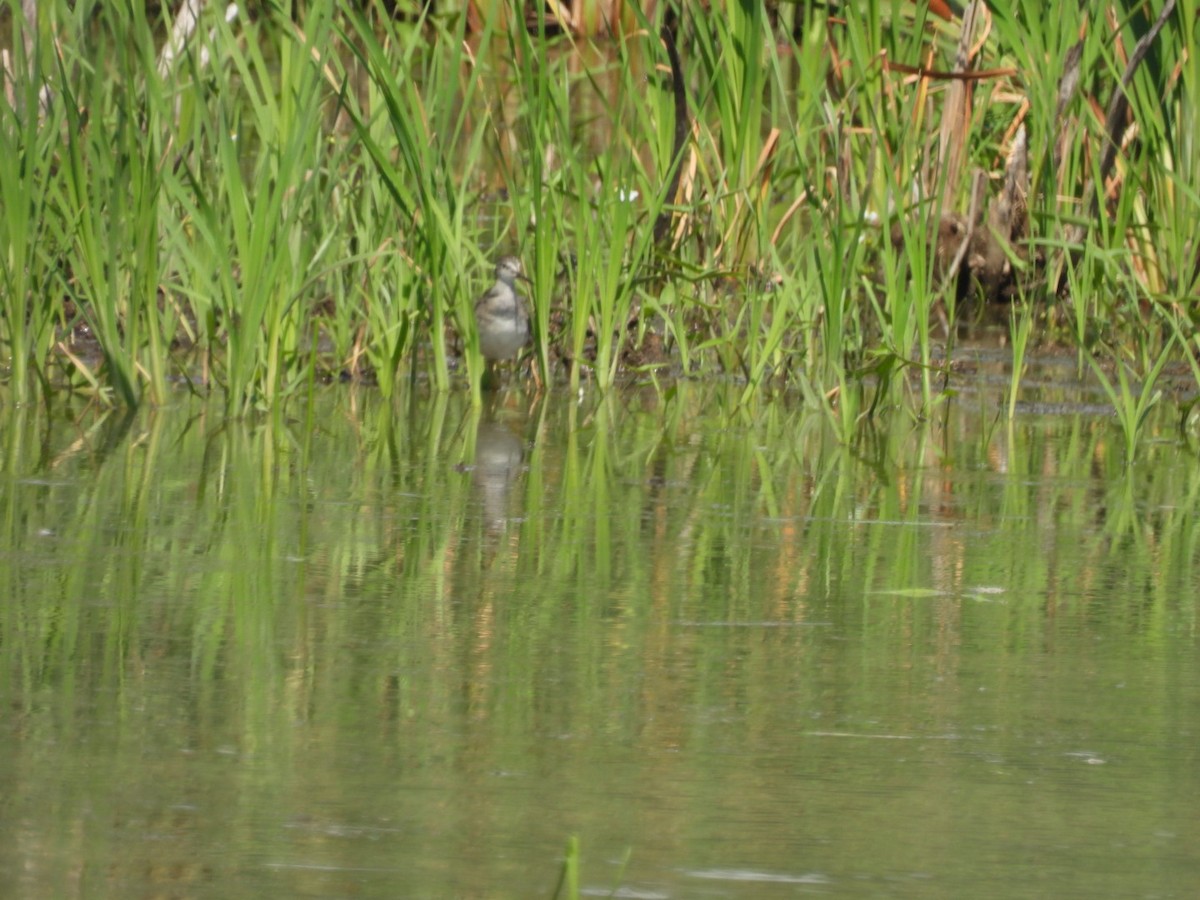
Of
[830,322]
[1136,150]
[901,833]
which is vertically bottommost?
[901,833]

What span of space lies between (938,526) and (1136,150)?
301cm

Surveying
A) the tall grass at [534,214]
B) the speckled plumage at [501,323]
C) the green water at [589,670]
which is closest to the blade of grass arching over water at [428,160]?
the tall grass at [534,214]

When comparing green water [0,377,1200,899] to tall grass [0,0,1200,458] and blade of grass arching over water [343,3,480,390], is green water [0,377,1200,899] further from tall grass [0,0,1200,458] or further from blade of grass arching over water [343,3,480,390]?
blade of grass arching over water [343,3,480,390]

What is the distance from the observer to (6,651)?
2479 millimetres

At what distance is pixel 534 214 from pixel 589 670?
8.24 ft

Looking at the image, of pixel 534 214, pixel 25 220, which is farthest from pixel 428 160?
pixel 25 220

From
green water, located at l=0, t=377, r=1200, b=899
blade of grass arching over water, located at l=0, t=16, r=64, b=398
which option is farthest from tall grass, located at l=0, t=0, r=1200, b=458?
green water, located at l=0, t=377, r=1200, b=899

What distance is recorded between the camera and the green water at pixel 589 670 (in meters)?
1.85

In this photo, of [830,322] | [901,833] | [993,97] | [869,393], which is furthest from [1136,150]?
[901,833]

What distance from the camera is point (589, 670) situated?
2.46m

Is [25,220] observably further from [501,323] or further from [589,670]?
[589,670]

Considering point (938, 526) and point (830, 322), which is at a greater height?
point (830, 322)

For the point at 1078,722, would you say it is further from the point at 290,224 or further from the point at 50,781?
the point at 290,224

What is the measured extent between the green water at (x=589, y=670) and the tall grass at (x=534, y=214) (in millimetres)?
409
